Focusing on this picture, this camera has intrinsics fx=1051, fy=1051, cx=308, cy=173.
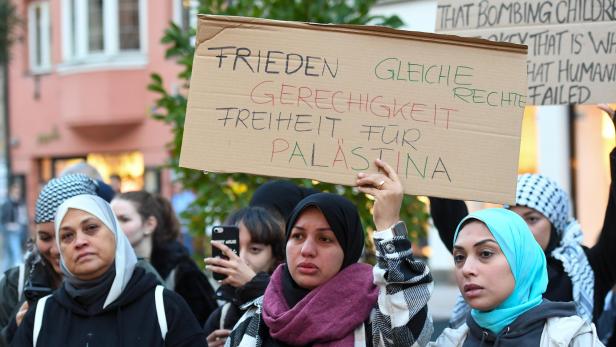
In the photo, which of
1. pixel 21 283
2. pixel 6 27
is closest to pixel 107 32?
pixel 6 27

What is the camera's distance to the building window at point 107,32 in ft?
71.6

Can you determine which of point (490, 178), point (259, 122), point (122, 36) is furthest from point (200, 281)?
point (122, 36)

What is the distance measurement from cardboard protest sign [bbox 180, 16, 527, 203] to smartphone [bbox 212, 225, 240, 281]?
30.0 inches

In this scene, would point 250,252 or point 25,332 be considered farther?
point 250,252

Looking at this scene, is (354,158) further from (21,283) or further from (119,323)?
(21,283)

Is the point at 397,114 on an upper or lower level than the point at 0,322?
upper

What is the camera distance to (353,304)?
3674mm

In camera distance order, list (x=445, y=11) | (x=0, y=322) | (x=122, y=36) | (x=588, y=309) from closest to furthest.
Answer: (x=588, y=309)
(x=445, y=11)
(x=0, y=322)
(x=122, y=36)

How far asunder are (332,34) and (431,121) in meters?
0.49

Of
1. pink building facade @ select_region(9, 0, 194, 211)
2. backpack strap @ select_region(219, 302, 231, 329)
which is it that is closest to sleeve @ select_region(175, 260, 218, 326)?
backpack strap @ select_region(219, 302, 231, 329)

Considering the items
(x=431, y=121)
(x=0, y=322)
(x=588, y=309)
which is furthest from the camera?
(x=0, y=322)

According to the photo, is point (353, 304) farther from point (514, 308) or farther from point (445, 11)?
point (445, 11)

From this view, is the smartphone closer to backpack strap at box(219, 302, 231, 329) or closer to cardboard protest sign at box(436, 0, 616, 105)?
backpack strap at box(219, 302, 231, 329)

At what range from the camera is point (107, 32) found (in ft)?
72.6
